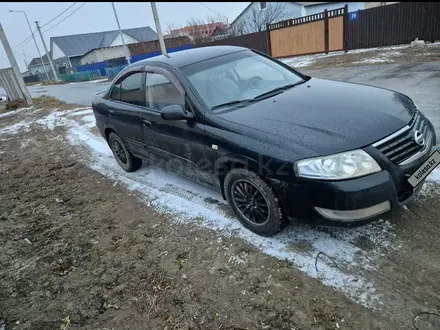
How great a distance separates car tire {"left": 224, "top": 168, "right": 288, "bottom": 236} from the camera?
106 inches

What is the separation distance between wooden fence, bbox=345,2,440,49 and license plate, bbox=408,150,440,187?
13688 millimetres

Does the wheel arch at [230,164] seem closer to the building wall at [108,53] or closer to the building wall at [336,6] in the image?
the building wall at [336,6]

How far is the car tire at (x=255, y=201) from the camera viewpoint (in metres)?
2.70

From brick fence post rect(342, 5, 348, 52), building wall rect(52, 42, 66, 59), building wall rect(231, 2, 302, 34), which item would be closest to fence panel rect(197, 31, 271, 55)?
brick fence post rect(342, 5, 348, 52)

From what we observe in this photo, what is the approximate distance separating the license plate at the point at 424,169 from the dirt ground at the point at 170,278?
0.54 meters

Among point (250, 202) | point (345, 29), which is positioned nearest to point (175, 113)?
point (250, 202)

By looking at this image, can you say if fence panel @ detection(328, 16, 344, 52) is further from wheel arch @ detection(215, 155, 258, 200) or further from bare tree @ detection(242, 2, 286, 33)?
bare tree @ detection(242, 2, 286, 33)

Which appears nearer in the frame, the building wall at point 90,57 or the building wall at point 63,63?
the building wall at point 90,57

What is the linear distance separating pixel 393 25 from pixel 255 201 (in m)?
15.2

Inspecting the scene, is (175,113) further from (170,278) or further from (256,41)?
(256,41)

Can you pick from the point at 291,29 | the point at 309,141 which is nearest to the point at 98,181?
the point at 309,141

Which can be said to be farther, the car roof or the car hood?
the car roof

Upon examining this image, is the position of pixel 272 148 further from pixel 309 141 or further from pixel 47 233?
pixel 47 233

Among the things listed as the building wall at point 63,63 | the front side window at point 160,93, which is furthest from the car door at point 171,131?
the building wall at point 63,63
